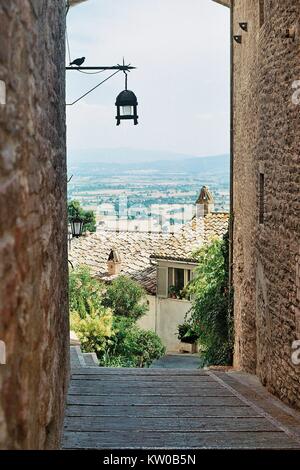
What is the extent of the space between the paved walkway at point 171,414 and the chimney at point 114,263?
1903 cm

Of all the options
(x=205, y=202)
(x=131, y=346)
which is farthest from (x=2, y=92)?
(x=205, y=202)

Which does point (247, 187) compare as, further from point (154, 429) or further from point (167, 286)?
point (167, 286)

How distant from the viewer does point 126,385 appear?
→ 25.6ft

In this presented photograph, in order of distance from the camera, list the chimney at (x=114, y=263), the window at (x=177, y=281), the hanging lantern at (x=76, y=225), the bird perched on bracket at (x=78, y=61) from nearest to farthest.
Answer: the bird perched on bracket at (x=78, y=61) → the hanging lantern at (x=76, y=225) → the window at (x=177, y=281) → the chimney at (x=114, y=263)

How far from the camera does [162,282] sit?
84.3 ft

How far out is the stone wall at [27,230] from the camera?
100 inches

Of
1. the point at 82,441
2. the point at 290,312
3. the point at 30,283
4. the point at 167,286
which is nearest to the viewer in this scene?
the point at 30,283

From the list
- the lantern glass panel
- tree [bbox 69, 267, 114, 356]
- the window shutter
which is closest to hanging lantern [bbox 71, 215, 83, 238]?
tree [bbox 69, 267, 114, 356]

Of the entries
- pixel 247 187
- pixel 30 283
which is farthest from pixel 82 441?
pixel 247 187

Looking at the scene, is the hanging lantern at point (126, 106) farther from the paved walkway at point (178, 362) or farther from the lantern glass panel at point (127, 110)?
the paved walkway at point (178, 362)

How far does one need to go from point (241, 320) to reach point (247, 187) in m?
2.05

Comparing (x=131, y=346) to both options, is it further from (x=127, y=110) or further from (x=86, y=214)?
(x=86, y=214)

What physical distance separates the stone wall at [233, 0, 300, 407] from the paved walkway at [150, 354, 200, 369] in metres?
10.2

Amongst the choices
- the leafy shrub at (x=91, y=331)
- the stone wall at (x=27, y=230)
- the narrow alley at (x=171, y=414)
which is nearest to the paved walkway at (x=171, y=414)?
the narrow alley at (x=171, y=414)
